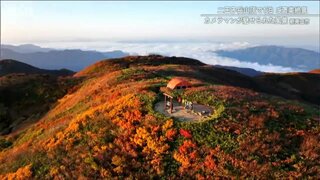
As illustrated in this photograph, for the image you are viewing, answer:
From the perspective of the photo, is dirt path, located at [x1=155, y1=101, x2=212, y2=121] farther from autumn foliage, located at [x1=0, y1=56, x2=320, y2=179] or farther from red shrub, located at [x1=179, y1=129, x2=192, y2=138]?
red shrub, located at [x1=179, y1=129, x2=192, y2=138]

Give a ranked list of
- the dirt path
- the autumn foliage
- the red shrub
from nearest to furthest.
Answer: the autumn foliage
the red shrub
the dirt path

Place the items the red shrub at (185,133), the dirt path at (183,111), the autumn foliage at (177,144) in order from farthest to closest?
the dirt path at (183,111)
the red shrub at (185,133)
the autumn foliage at (177,144)

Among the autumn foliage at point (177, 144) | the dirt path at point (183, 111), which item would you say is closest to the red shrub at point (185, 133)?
the autumn foliage at point (177, 144)

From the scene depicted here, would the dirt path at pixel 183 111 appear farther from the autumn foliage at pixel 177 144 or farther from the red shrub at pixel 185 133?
the red shrub at pixel 185 133

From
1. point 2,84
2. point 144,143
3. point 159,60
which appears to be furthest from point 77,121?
point 159,60

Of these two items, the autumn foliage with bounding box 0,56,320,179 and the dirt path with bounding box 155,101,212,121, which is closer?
the autumn foliage with bounding box 0,56,320,179

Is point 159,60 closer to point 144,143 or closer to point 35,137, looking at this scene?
point 35,137

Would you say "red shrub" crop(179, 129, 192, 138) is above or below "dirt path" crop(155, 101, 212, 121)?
below

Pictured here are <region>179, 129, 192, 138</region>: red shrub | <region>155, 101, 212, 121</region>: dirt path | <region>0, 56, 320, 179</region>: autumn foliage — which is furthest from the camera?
<region>155, 101, 212, 121</region>: dirt path

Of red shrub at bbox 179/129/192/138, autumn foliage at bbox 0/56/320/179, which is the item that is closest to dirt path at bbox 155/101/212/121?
autumn foliage at bbox 0/56/320/179

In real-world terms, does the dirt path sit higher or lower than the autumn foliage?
higher

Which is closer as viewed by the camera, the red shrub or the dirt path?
the red shrub

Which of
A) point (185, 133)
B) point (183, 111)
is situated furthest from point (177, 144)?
point (183, 111)

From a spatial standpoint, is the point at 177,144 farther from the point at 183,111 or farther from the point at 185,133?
the point at 183,111
